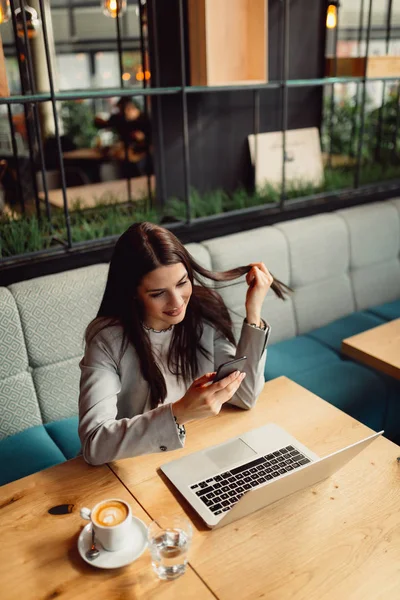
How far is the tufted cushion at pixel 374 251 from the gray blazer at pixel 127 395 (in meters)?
1.53

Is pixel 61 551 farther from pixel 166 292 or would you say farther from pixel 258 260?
pixel 258 260

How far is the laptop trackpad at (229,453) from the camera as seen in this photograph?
4.37 feet

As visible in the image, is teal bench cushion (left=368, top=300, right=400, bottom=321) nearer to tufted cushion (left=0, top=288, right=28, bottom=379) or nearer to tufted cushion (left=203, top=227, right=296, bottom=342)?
tufted cushion (left=203, top=227, right=296, bottom=342)

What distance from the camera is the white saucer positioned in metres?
1.05

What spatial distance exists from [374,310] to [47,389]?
1.84 meters

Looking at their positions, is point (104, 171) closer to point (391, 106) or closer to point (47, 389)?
point (391, 106)

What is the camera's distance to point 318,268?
2877mm

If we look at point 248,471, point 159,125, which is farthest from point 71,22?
point 248,471

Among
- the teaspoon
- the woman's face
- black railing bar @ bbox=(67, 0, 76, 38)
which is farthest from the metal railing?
black railing bar @ bbox=(67, 0, 76, 38)

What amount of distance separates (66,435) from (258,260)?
46.1 inches

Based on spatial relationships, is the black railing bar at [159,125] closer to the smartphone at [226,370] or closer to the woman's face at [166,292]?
the woman's face at [166,292]

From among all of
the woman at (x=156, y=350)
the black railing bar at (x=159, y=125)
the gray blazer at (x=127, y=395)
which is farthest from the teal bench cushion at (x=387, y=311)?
the gray blazer at (x=127, y=395)

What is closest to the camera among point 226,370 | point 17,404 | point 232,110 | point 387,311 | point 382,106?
point 226,370

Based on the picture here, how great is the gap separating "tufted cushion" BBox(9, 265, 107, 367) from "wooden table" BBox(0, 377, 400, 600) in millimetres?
779
